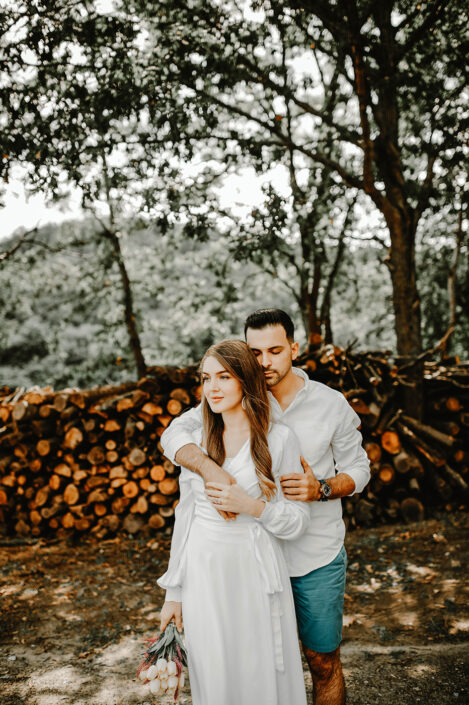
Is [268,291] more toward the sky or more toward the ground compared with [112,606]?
more toward the sky

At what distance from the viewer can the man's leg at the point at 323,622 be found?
2.14 m

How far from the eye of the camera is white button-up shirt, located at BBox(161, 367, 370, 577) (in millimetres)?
2146

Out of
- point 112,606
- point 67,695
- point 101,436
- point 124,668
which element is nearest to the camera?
point 67,695

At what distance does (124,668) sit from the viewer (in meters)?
3.20

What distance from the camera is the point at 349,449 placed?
2.29 metres

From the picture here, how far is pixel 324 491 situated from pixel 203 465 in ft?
1.66

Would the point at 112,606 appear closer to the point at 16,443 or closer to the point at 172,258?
the point at 16,443

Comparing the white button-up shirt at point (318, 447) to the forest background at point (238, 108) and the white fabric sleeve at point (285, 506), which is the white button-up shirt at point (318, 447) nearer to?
the white fabric sleeve at point (285, 506)

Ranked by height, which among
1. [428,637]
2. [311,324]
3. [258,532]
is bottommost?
[428,637]

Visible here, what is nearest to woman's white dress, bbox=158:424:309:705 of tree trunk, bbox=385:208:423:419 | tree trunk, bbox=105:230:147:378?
tree trunk, bbox=385:208:423:419

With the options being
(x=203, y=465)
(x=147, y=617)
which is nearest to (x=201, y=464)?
(x=203, y=465)

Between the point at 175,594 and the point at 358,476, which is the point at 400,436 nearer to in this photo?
the point at 358,476

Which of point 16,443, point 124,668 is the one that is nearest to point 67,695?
point 124,668

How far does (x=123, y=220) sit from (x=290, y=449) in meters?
10.7
